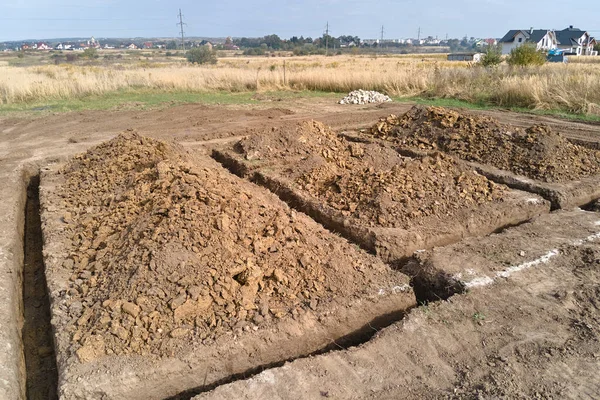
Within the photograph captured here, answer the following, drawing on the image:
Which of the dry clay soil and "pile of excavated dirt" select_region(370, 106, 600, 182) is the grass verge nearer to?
the dry clay soil

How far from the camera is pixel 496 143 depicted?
7.88 meters

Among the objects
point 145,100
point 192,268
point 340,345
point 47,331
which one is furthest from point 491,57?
point 47,331

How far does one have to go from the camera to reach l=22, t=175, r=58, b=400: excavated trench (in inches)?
141

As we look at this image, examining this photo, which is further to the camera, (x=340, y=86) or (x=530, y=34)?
(x=530, y=34)

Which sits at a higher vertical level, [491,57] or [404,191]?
[491,57]

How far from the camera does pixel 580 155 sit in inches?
Answer: 292

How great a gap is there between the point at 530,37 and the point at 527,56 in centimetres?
4166

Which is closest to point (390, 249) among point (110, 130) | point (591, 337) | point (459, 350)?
point (459, 350)

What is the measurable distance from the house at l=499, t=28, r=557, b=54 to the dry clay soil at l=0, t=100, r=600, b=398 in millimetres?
50296

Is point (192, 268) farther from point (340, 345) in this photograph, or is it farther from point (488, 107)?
point (488, 107)

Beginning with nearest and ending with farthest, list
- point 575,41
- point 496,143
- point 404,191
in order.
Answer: point 404,191, point 496,143, point 575,41

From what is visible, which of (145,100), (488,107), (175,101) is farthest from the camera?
(145,100)

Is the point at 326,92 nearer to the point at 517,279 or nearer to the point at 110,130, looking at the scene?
the point at 110,130

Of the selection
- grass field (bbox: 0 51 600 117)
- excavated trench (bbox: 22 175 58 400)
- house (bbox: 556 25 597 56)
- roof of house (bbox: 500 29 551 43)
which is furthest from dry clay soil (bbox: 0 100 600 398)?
house (bbox: 556 25 597 56)
